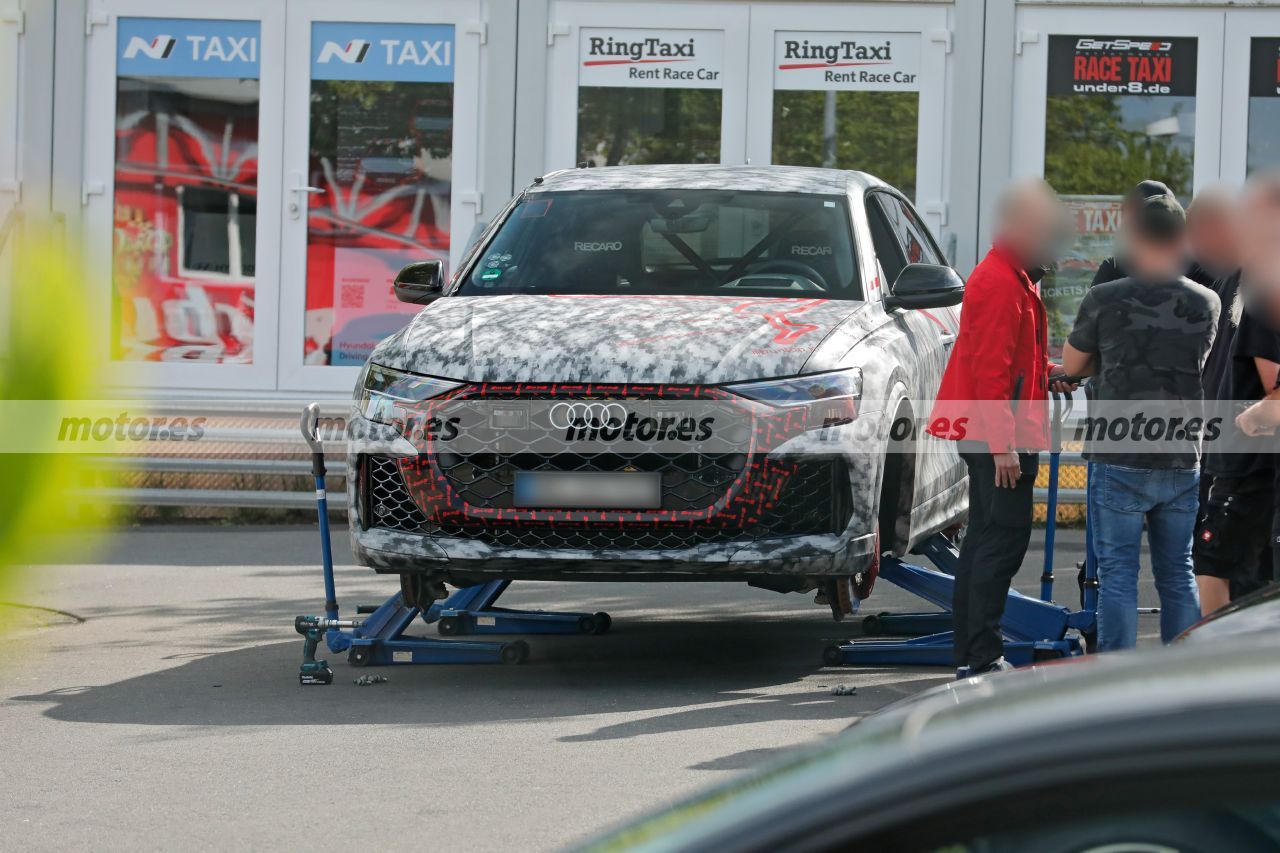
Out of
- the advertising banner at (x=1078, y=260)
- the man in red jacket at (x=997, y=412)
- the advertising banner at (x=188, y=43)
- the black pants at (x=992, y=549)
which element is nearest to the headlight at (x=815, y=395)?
the man in red jacket at (x=997, y=412)

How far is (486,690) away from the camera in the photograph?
6871 millimetres

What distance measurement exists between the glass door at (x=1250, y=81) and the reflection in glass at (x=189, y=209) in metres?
7.66

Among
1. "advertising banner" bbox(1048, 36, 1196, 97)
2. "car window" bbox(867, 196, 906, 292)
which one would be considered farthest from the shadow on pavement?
"advertising banner" bbox(1048, 36, 1196, 97)

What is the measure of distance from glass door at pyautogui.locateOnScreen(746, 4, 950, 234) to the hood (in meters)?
7.24

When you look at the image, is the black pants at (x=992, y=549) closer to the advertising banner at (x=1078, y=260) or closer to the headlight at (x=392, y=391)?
the headlight at (x=392, y=391)

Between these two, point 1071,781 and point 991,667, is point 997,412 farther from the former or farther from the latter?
point 1071,781

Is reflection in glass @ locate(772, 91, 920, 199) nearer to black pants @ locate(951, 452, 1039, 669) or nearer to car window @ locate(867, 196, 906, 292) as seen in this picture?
car window @ locate(867, 196, 906, 292)

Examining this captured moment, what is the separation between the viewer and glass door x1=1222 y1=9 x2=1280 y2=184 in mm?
13891

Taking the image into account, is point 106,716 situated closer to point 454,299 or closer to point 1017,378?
point 454,299

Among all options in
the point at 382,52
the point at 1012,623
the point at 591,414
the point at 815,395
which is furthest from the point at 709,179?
the point at 382,52

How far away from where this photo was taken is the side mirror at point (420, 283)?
24.7 ft

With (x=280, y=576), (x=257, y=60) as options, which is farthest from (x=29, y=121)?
(x=280, y=576)

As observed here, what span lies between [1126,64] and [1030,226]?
8.15 m

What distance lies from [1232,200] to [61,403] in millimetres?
4700
